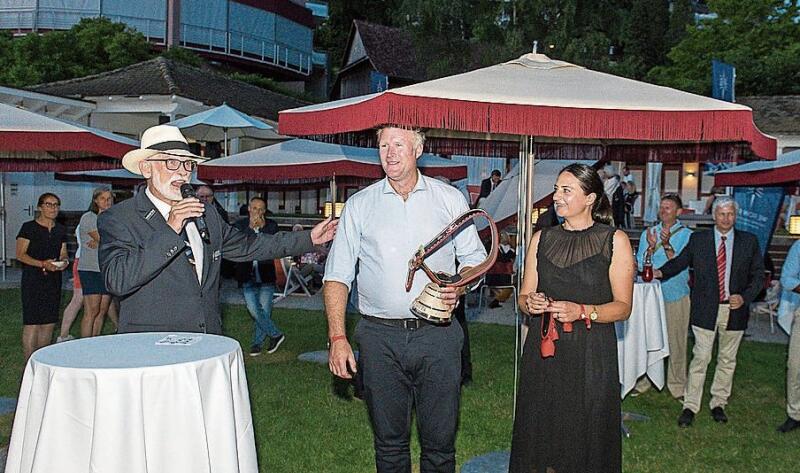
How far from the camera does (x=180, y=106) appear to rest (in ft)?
64.2

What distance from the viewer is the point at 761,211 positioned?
1382cm

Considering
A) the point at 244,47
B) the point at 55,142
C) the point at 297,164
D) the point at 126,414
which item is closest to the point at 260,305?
the point at 297,164

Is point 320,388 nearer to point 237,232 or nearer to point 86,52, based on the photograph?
point 237,232

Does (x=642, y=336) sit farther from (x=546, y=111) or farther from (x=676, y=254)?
(x=546, y=111)

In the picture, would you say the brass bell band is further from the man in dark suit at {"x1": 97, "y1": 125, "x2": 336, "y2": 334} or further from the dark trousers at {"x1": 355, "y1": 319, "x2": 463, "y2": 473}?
the man in dark suit at {"x1": 97, "y1": 125, "x2": 336, "y2": 334}

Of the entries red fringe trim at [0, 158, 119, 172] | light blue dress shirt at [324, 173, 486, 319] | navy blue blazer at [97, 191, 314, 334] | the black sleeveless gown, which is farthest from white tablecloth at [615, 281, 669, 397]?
red fringe trim at [0, 158, 119, 172]

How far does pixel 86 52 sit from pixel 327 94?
71.0 feet

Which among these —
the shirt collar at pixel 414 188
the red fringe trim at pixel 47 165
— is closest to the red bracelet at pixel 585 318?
the shirt collar at pixel 414 188

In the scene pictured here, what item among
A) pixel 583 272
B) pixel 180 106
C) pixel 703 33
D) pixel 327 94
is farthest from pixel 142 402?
pixel 327 94

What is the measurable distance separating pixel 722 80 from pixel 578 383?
17.5m

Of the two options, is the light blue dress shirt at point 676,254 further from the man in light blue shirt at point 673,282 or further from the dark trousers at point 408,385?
the dark trousers at point 408,385

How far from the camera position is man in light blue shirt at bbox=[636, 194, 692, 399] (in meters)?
7.21

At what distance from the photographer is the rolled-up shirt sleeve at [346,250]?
3.93 meters

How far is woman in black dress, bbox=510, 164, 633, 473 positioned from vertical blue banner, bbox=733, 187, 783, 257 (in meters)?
10.7
